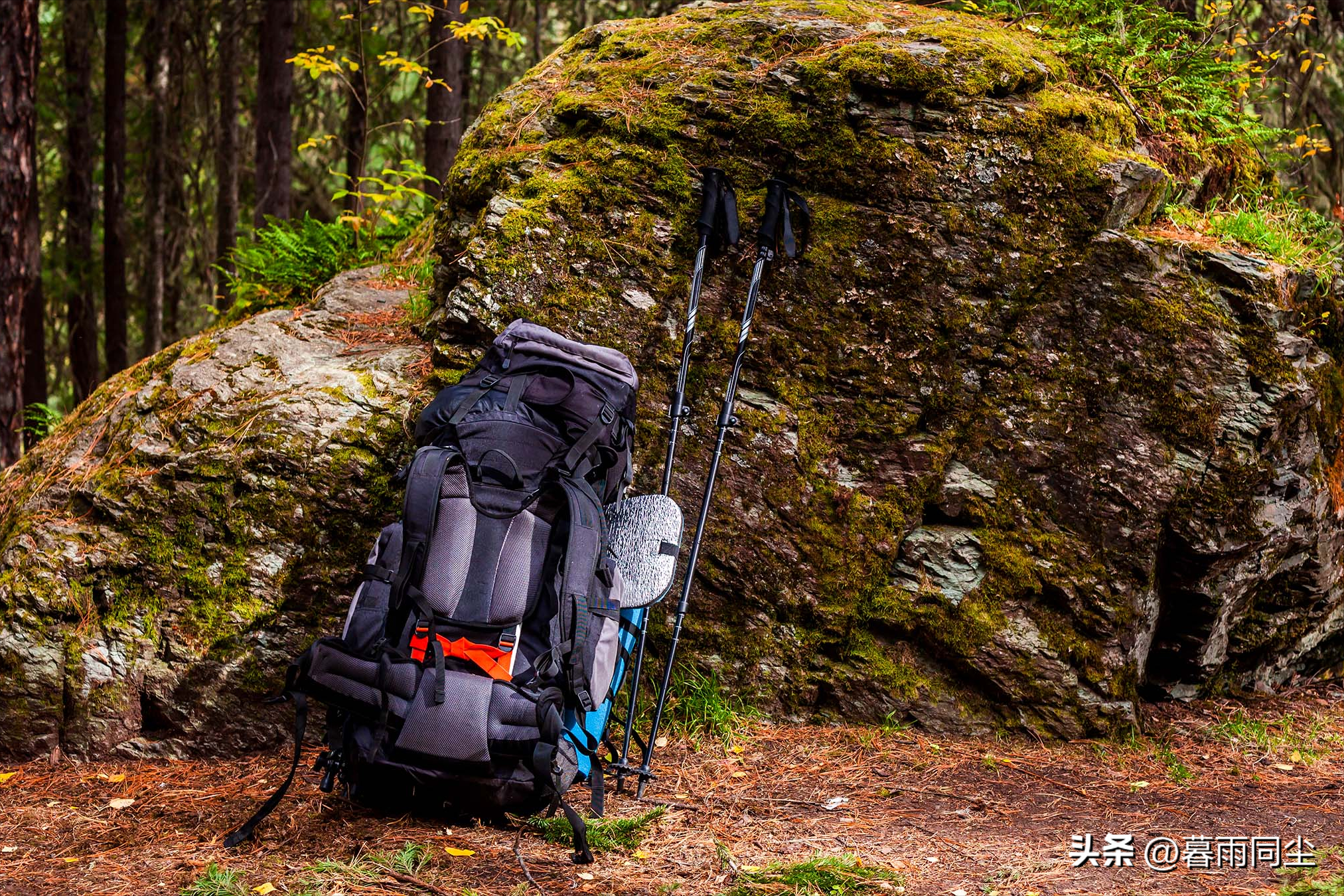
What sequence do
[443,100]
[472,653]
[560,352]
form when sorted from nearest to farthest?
[472,653]
[560,352]
[443,100]

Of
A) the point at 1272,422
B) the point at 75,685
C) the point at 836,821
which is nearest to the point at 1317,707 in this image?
the point at 1272,422

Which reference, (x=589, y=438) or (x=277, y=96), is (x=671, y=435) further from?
(x=277, y=96)

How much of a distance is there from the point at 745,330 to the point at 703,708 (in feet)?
5.92

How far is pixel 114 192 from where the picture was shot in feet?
39.5

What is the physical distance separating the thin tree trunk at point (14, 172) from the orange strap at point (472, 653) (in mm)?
4925

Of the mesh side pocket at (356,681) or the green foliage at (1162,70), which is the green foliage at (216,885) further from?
the green foliage at (1162,70)

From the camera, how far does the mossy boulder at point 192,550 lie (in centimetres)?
401

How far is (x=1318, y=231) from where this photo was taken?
536cm

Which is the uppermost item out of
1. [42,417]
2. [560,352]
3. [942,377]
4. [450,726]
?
[560,352]

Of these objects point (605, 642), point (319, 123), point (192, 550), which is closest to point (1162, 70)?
point (605, 642)

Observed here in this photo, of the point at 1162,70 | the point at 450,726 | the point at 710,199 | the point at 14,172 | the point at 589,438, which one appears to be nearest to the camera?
the point at 450,726

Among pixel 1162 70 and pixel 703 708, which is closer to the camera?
pixel 703 708

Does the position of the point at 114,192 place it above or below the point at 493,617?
above

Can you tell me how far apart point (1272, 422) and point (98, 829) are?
17.3 feet
